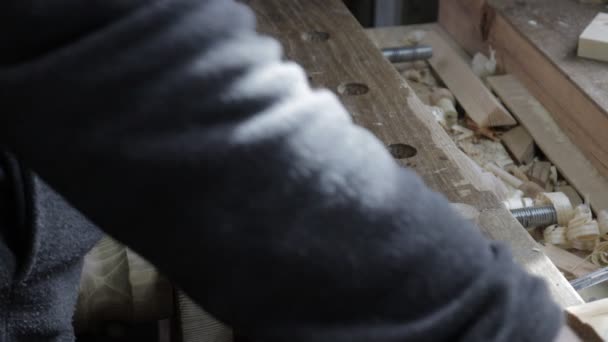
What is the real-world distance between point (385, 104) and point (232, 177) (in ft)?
2.33

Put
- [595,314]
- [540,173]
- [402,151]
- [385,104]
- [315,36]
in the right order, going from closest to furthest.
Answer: [595,314] < [402,151] < [385,104] < [540,173] < [315,36]

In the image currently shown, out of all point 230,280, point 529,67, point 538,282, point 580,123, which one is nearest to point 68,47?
point 230,280

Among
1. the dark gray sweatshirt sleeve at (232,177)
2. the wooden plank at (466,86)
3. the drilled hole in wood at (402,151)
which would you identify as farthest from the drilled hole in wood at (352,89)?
the dark gray sweatshirt sleeve at (232,177)

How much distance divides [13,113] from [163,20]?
9 centimetres

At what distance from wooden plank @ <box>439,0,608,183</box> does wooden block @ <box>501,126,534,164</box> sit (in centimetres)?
6

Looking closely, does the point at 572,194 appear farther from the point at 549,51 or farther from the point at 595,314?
the point at 595,314

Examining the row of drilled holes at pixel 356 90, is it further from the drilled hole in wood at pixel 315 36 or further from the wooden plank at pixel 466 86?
the wooden plank at pixel 466 86

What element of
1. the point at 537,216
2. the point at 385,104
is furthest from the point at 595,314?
the point at 385,104

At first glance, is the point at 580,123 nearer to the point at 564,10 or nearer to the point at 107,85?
the point at 564,10

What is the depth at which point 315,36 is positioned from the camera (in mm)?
1266

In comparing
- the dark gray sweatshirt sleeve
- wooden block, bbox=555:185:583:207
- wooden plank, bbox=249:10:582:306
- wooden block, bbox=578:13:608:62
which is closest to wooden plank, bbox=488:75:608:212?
wooden block, bbox=555:185:583:207

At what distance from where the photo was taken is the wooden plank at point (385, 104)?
2.50ft

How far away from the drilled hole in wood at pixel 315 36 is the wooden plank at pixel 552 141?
1.13 ft

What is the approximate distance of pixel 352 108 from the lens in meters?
1.02
